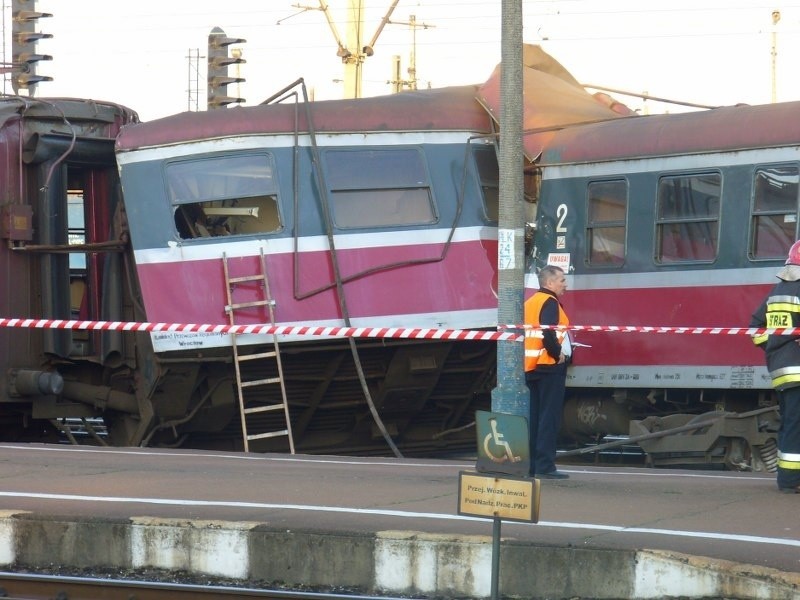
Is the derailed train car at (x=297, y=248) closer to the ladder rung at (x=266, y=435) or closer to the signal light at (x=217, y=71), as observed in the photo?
the ladder rung at (x=266, y=435)

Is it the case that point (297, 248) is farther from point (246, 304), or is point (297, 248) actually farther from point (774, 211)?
point (774, 211)

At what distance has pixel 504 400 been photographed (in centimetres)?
1111

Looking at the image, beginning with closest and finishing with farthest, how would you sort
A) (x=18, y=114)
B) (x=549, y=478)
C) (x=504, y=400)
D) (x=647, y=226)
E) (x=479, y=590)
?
(x=479, y=590)
(x=549, y=478)
(x=504, y=400)
(x=647, y=226)
(x=18, y=114)

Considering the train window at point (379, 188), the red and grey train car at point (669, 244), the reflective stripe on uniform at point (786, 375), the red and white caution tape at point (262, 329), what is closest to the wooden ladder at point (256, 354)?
the red and white caution tape at point (262, 329)

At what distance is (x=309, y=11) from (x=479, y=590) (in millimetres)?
27532

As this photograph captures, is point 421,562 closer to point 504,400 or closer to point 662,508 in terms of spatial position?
point 662,508

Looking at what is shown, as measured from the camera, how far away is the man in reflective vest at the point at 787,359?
29.1ft

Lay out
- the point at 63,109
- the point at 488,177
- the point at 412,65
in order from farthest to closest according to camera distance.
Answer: the point at 412,65, the point at 63,109, the point at 488,177

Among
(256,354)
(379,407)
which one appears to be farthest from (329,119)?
(379,407)

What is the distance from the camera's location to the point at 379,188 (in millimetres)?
13172

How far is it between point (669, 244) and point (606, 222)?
0.70m

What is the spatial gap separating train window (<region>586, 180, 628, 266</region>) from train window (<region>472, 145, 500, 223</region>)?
1.11m

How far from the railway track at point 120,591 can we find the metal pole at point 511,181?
412 cm

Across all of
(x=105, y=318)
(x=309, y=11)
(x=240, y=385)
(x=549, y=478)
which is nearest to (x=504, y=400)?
(x=549, y=478)
